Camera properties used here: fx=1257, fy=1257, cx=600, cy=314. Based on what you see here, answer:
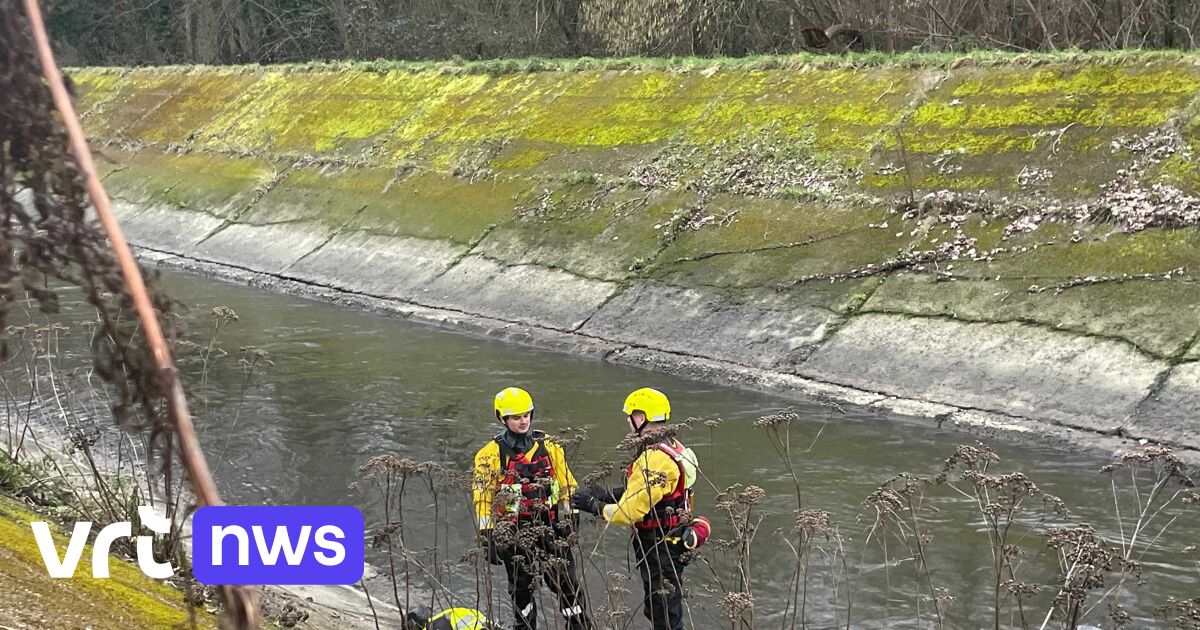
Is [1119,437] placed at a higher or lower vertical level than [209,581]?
lower

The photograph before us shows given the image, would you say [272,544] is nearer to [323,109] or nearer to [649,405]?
[649,405]

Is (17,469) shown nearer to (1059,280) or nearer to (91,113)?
(1059,280)

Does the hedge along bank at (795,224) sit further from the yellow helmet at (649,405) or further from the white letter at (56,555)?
the white letter at (56,555)

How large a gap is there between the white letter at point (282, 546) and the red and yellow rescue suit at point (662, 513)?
4.59 meters

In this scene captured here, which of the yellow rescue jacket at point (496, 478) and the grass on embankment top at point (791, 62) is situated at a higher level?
the yellow rescue jacket at point (496, 478)

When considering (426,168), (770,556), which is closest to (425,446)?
(770,556)

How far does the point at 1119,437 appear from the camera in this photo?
36.5 ft

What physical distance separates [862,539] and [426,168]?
1540cm

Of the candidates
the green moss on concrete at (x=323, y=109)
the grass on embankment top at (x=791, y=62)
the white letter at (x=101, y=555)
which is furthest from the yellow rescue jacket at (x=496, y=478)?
the green moss on concrete at (x=323, y=109)

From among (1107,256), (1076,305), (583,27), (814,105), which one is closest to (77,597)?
(1076,305)

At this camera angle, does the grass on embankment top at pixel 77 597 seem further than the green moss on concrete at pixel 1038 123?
No

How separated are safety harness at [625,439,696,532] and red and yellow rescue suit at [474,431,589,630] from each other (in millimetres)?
443

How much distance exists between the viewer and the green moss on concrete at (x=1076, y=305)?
12406mm

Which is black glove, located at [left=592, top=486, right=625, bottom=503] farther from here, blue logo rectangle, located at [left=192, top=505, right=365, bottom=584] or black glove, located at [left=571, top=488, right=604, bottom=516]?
blue logo rectangle, located at [left=192, top=505, right=365, bottom=584]
